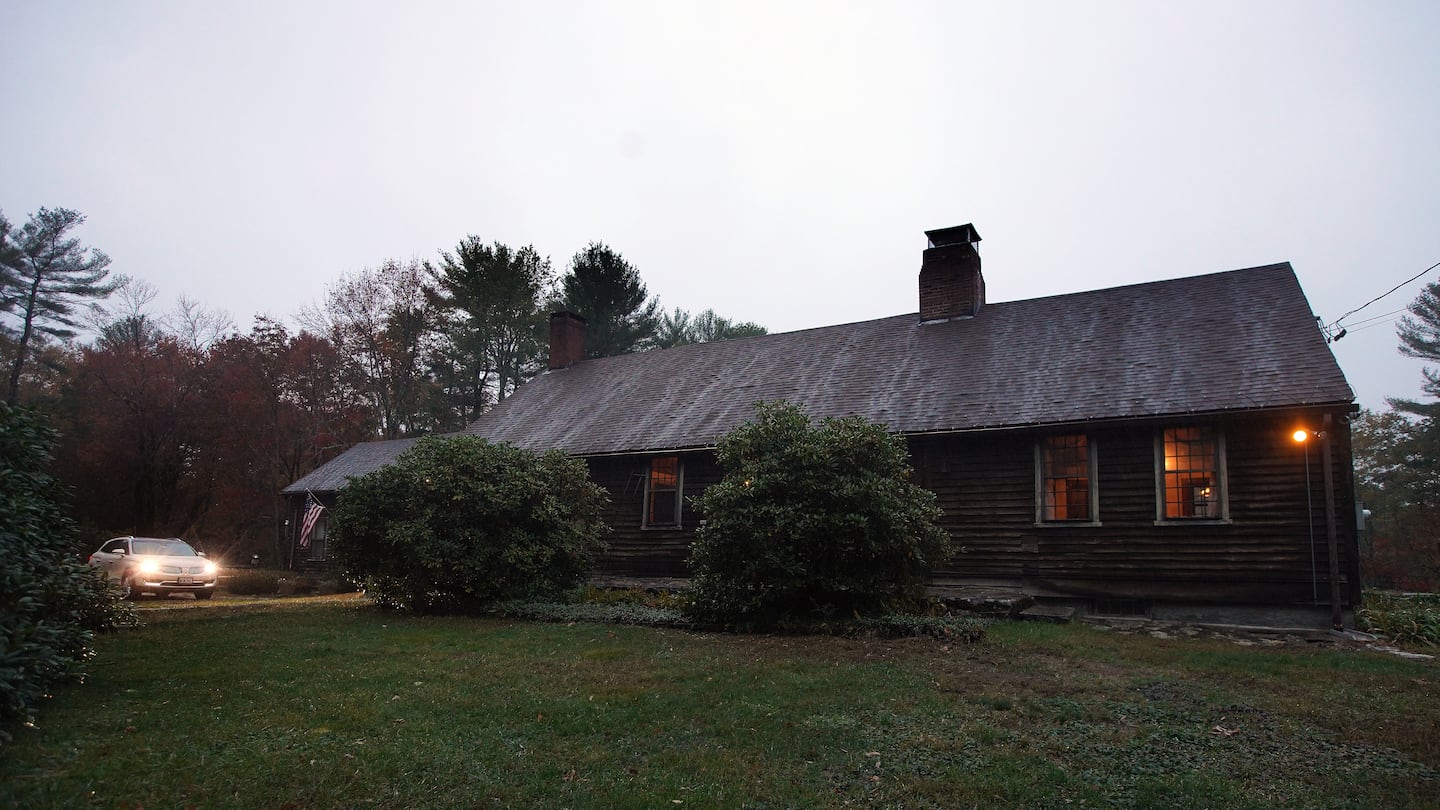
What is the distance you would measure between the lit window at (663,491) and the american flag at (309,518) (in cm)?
1435

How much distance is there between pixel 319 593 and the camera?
23703 millimetres

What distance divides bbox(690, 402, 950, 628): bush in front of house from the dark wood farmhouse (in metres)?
2.54

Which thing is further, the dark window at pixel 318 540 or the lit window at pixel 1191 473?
the dark window at pixel 318 540

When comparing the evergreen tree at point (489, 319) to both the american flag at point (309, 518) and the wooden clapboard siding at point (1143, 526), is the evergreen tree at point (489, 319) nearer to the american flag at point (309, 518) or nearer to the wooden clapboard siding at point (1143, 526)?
the american flag at point (309, 518)

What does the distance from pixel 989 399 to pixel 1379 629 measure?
662 cm

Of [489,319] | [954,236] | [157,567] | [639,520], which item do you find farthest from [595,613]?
[489,319]

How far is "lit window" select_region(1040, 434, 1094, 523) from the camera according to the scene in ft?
46.3

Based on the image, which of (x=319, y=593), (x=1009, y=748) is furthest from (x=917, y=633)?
(x=319, y=593)

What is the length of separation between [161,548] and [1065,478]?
21.3m

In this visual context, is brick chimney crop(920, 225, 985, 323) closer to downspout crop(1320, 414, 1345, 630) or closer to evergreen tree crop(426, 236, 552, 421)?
downspout crop(1320, 414, 1345, 630)

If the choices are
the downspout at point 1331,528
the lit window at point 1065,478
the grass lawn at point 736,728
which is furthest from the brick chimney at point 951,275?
the grass lawn at point 736,728

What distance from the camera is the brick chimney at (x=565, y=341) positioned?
2742 cm

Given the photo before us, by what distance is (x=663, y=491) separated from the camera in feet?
61.1

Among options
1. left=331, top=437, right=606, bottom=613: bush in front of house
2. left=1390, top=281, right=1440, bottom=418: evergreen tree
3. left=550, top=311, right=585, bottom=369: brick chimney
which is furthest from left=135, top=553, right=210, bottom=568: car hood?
left=1390, top=281, right=1440, bottom=418: evergreen tree
